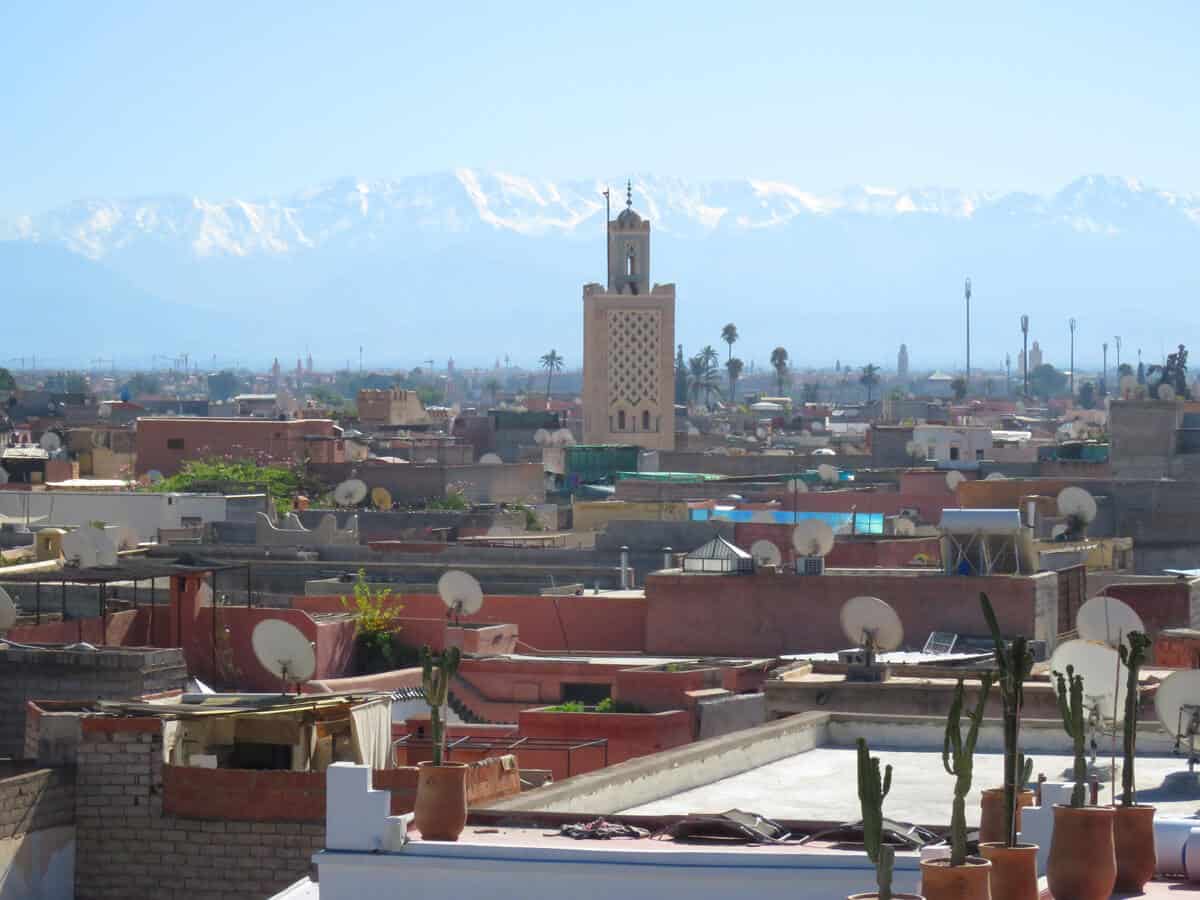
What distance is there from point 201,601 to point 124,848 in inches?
322

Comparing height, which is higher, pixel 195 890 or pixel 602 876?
pixel 602 876

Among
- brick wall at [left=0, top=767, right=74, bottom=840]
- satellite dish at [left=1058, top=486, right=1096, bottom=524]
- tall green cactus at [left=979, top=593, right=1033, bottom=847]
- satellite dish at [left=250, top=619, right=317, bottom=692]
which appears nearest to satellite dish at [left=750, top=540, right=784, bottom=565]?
satellite dish at [left=1058, top=486, right=1096, bottom=524]

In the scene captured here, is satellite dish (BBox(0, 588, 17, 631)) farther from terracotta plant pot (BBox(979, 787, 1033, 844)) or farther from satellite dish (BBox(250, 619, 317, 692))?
terracotta plant pot (BBox(979, 787, 1033, 844))

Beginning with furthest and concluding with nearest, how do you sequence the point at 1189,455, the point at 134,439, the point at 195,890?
the point at 134,439 < the point at 1189,455 < the point at 195,890

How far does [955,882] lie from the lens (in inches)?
249

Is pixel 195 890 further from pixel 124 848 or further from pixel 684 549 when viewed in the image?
pixel 684 549

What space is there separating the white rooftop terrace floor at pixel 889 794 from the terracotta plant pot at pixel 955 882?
452 centimetres

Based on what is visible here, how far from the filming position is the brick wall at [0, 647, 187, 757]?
16969 mm

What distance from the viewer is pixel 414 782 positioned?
12656 millimetres

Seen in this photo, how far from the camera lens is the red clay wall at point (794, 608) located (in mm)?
22000

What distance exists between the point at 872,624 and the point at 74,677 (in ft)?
19.2

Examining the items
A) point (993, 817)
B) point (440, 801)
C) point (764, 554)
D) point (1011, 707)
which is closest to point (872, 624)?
point (764, 554)

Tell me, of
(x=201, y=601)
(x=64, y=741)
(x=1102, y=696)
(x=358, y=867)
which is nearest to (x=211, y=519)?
(x=201, y=601)

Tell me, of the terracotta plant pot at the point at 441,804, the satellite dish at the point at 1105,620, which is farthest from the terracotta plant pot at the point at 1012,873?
the satellite dish at the point at 1105,620
